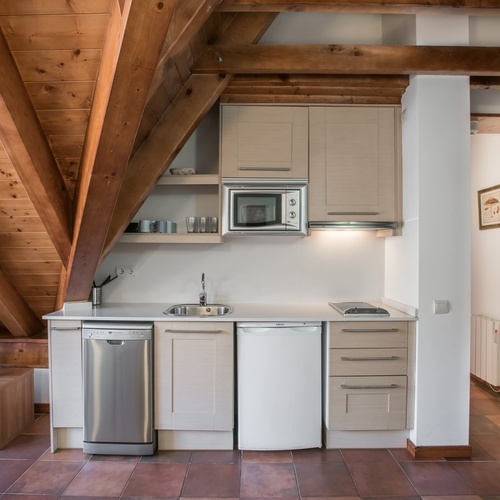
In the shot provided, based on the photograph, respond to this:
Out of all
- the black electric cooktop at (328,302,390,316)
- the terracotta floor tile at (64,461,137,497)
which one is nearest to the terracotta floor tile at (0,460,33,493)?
the terracotta floor tile at (64,461,137,497)

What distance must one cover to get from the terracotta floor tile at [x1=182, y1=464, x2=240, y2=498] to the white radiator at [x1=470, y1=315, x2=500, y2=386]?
8.24 ft

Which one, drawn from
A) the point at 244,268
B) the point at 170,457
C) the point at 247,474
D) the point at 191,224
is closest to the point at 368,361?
the point at 247,474

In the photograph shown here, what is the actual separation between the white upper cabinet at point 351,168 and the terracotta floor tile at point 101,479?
2047 millimetres

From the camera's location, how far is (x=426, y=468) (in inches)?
86.0

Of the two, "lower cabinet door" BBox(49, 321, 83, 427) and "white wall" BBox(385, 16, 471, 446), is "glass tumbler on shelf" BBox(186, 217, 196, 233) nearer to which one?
"lower cabinet door" BBox(49, 321, 83, 427)

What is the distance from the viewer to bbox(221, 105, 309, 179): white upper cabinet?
99.0 inches

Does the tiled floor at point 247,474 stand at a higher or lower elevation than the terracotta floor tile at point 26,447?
lower

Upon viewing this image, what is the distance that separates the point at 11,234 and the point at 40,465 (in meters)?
1.51

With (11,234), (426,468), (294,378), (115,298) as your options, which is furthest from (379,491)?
(11,234)

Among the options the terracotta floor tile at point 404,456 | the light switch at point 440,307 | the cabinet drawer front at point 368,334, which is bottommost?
Result: the terracotta floor tile at point 404,456

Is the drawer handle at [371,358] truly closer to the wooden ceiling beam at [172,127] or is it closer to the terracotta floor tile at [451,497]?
the terracotta floor tile at [451,497]

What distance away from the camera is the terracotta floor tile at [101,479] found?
6.40 ft

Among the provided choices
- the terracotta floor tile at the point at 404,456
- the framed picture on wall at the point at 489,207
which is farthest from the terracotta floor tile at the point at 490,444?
the framed picture on wall at the point at 489,207

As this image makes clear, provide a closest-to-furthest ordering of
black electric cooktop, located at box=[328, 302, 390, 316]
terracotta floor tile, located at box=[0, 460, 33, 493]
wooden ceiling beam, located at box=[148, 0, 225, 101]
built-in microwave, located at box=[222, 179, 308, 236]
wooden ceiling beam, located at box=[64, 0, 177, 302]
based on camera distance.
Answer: wooden ceiling beam, located at box=[64, 0, 177, 302]
wooden ceiling beam, located at box=[148, 0, 225, 101]
terracotta floor tile, located at box=[0, 460, 33, 493]
black electric cooktop, located at box=[328, 302, 390, 316]
built-in microwave, located at box=[222, 179, 308, 236]
